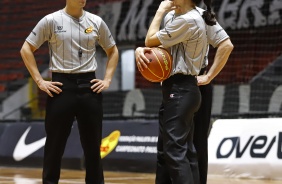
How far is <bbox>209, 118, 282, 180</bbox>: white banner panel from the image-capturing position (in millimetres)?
8820

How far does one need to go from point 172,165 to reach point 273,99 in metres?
8.35

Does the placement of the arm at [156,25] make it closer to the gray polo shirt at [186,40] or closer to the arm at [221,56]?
the gray polo shirt at [186,40]

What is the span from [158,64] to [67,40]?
3.76 feet

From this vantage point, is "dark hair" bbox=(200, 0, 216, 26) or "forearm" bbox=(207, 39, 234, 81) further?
"forearm" bbox=(207, 39, 234, 81)

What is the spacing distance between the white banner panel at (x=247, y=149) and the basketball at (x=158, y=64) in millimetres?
4269

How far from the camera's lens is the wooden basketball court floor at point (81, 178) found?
8.36 m

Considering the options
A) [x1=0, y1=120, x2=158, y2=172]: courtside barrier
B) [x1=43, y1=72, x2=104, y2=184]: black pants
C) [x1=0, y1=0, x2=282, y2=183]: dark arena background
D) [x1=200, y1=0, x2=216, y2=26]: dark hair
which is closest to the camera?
[x1=200, y1=0, x2=216, y2=26]: dark hair

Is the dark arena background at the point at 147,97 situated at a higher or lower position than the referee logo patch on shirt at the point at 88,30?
lower

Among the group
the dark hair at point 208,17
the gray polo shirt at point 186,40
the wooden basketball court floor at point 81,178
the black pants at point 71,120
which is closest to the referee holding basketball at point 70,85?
the black pants at point 71,120

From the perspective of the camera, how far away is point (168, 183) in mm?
5324

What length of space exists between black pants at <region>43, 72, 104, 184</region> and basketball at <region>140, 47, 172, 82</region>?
2.97 feet

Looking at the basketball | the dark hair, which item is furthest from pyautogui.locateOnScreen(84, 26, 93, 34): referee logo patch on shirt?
the dark hair

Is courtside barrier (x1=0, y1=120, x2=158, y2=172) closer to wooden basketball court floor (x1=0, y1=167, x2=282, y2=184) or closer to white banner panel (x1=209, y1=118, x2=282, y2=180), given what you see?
wooden basketball court floor (x1=0, y1=167, x2=282, y2=184)

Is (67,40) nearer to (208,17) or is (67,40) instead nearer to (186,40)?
(186,40)
